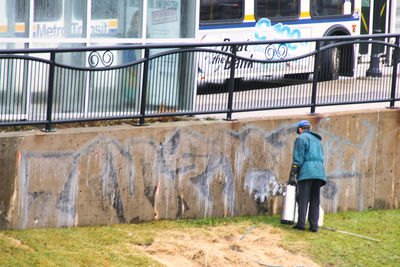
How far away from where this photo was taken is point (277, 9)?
17.6 m

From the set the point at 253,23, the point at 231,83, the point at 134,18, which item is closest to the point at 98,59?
the point at 134,18

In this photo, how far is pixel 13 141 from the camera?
29.6 ft

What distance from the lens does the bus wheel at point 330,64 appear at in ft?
38.7

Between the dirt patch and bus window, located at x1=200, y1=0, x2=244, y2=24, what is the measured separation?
6634 millimetres

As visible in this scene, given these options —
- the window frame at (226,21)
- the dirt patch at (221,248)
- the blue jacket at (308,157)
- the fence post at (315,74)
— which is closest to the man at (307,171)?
the blue jacket at (308,157)

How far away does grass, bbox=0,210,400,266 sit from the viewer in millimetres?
8508

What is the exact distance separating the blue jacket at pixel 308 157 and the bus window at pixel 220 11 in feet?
19.7

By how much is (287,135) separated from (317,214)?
1361 mm

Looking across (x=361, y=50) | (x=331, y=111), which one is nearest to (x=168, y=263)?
(x=331, y=111)

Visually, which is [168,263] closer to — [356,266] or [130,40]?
[356,266]

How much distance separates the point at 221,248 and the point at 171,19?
382cm

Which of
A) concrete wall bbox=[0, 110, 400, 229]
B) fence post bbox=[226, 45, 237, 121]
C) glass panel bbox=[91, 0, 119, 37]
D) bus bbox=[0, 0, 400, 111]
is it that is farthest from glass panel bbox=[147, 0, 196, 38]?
concrete wall bbox=[0, 110, 400, 229]

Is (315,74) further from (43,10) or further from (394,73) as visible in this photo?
(43,10)

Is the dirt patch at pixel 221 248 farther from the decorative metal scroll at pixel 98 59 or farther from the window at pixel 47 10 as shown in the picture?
the window at pixel 47 10
